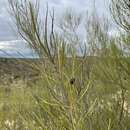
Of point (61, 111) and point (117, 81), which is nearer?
point (61, 111)

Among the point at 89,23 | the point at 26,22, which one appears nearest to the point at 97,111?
the point at 26,22

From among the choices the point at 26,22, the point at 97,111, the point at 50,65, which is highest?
the point at 26,22

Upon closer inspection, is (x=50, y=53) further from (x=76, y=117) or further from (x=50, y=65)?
(x=76, y=117)

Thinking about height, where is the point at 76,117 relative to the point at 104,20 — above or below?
below

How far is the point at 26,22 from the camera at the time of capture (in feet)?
11.5

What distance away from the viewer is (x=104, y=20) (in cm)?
682

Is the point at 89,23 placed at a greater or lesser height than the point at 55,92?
greater

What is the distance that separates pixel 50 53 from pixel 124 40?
9.58ft

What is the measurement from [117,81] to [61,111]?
11.3 feet

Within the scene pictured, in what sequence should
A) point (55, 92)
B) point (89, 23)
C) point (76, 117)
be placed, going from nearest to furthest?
point (76, 117) → point (55, 92) → point (89, 23)

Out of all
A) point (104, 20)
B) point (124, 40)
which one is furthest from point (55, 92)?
point (104, 20)

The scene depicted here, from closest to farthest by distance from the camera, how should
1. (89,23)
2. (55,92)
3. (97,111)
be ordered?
1. (55,92)
2. (97,111)
3. (89,23)

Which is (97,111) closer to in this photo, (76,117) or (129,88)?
(76,117)

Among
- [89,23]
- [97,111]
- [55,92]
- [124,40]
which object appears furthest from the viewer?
[89,23]
